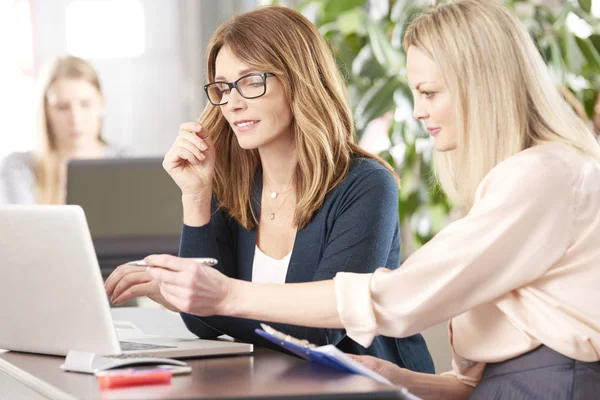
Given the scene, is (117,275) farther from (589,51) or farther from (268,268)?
(589,51)

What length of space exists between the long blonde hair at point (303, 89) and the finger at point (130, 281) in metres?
0.26

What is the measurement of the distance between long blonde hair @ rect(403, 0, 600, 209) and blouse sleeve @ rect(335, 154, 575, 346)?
0.06m

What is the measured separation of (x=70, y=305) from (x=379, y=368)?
533 millimetres

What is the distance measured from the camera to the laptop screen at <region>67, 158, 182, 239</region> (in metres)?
2.90

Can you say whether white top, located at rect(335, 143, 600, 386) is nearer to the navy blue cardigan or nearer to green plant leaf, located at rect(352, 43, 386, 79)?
the navy blue cardigan

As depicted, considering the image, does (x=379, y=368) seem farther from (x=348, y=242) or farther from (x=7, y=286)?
(x=7, y=286)

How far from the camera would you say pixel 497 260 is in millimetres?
1323

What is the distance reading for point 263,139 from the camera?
185cm

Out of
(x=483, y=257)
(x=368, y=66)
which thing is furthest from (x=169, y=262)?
(x=368, y=66)

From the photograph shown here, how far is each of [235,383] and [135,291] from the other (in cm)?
62

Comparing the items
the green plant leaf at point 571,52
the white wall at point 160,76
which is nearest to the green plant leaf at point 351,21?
the green plant leaf at point 571,52

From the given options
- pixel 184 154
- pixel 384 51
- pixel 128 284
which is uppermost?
pixel 384 51

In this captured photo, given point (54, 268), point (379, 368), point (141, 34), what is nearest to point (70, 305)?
point (54, 268)

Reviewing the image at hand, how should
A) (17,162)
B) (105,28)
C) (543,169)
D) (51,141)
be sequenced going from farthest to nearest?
(105,28), (51,141), (17,162), (543,169)
